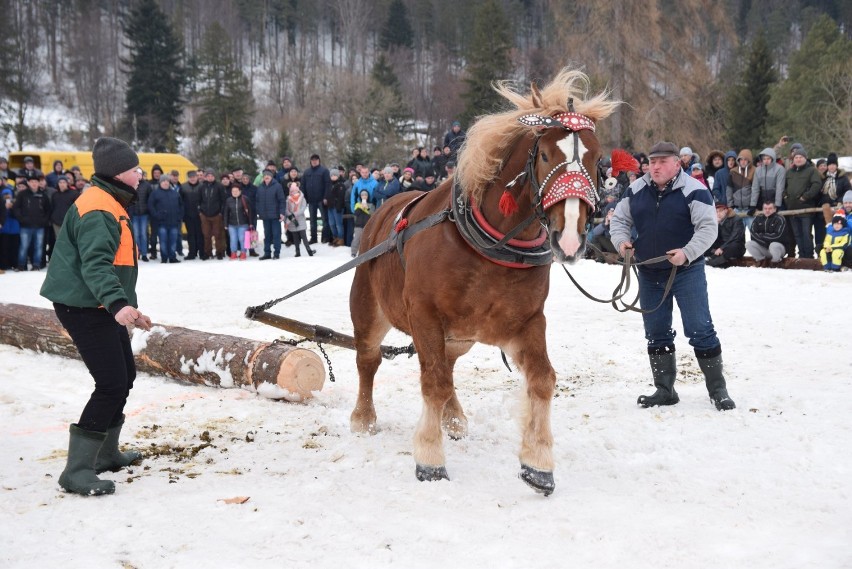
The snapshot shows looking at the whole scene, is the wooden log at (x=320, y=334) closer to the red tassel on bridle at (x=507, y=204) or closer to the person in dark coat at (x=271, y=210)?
the red tassel on bridle at (x=507, y=204)

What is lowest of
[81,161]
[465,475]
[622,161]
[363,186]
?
[465,475]

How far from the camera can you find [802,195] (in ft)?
41.8

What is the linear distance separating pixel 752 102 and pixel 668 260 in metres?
34.4

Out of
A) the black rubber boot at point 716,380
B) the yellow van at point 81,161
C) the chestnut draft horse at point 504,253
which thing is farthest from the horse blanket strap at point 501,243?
the yellow van at point 81,161

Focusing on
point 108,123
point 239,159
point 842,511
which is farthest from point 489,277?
point 108,123

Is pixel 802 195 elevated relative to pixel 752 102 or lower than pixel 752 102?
lower

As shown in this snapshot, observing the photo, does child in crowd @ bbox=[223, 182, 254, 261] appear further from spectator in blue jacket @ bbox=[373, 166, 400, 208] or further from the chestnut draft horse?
the chestnut draft horse

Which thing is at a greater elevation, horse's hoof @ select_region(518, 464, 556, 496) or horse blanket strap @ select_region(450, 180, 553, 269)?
horse blanket strap @ select_region(450, 180, 553, 269)

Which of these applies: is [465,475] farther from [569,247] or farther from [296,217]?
[296,217]

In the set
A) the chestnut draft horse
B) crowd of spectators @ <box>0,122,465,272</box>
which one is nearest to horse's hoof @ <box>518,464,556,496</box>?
the chestnut draft horse

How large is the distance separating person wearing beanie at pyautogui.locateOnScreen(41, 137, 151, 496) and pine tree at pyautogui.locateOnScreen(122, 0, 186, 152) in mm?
41079

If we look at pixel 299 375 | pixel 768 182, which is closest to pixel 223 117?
pixel 768 182

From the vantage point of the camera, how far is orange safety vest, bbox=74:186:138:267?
3.90 meters

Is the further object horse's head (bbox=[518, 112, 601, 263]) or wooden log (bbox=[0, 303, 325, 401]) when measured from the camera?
wooden log (bbox=[0, 303, 325, 401])
